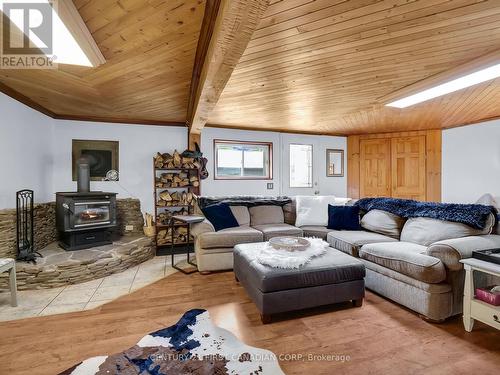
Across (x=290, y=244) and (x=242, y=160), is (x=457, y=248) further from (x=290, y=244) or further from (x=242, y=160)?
(x=242, y=160)

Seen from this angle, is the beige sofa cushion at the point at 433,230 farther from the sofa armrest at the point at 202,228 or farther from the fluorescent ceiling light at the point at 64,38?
the fluorescent ceiling light at the point at 64,38

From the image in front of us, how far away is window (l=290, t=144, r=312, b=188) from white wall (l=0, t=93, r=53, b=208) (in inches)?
174

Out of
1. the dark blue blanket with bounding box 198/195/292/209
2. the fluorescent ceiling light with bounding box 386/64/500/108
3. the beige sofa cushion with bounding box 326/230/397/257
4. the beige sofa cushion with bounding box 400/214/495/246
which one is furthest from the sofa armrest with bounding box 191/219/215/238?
the fluorescent ceiling light with bounding box 386/64/500/108

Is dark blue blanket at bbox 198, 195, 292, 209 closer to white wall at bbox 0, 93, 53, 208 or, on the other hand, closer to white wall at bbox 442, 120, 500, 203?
white wall at bbox 0, 93, 53, 208

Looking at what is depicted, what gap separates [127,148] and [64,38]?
261 cm

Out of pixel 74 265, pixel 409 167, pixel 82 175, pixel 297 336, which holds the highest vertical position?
pixel 409 167

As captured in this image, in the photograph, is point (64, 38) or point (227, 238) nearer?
point (64, 38)

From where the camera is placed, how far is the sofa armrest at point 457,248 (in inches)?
81.1

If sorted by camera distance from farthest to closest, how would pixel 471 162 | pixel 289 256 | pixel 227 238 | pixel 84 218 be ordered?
1. pixel 471 162
2. pixel 84 218
3. pixel 227 238
4. pixel 289 256

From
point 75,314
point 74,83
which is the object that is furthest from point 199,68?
point 75,314

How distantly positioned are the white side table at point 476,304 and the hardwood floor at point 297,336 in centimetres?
14

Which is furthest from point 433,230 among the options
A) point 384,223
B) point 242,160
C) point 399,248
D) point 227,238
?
point 242,160

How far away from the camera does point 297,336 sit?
1958 mm

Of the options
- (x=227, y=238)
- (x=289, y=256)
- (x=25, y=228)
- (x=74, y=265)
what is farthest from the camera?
(x=227, y=238)
